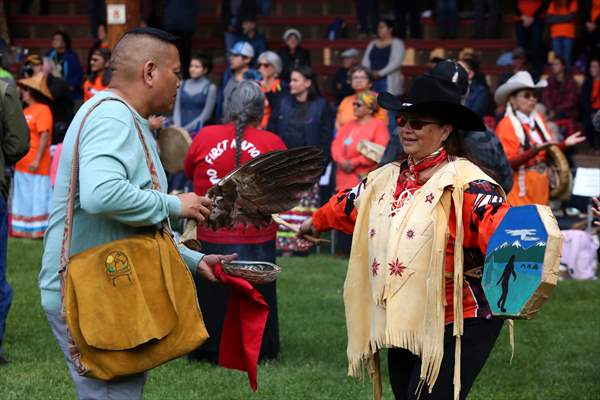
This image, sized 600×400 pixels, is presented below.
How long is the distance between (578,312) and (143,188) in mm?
6784

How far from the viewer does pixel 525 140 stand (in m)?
9.76

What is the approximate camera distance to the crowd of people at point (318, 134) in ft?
13.2

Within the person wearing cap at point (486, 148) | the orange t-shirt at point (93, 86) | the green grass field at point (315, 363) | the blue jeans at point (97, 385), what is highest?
the person wearing cap at point (486, 148)

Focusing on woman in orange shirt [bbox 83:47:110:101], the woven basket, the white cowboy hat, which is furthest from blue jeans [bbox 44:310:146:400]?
woman in orange shirt [bbox 83:47:110:101]

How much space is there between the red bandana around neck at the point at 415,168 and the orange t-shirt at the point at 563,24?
13.1m

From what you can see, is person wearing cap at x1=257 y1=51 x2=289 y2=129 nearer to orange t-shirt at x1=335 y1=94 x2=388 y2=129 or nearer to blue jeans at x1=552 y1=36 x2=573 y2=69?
orange t-shirt at x1=335 y1=94 x2=388 y2=129

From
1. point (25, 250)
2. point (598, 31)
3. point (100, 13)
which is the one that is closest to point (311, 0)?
point (100, 13)

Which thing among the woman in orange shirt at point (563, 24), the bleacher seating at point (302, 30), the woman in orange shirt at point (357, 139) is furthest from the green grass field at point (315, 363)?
the bleacher seating at point (302, 30)

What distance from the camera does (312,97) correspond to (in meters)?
13.0

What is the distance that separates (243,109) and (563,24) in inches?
425

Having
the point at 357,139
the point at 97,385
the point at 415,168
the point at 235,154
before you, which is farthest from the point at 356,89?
the point at 97,385

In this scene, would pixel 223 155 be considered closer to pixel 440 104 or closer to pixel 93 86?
pixel 440 104

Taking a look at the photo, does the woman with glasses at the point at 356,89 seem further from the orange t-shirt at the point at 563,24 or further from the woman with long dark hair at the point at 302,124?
the orange t-shirt at the point at 563,24

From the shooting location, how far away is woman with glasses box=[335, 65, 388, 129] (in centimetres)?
1245
